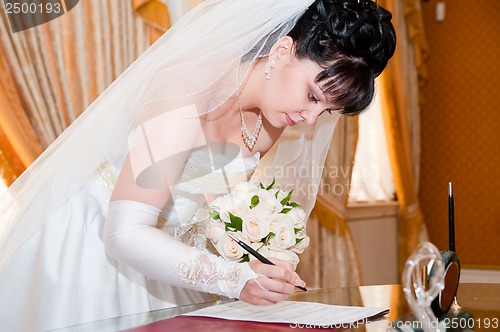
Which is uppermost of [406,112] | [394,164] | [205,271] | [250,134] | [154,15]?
[154,15]

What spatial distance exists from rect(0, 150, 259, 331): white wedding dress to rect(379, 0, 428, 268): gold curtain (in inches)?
150

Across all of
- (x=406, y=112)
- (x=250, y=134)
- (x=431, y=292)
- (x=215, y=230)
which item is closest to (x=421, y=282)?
(x=431, y=292)

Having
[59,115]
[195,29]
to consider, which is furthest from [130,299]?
[59,115]

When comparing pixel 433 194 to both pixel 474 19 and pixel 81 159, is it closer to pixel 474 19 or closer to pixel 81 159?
pixel 474 19

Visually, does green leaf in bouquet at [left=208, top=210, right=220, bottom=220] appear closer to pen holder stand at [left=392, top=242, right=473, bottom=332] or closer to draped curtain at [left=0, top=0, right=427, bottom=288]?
pen holder stand at [left=392, top=242, right=473, bottom=332]

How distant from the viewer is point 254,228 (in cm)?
184

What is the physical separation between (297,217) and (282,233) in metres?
0.09

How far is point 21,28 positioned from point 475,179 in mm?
4493

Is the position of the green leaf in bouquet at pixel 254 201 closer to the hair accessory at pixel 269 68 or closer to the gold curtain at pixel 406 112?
the hair accessory at pixel 269 68

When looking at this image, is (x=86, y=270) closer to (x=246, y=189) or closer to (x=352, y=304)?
(x=246, y=189)

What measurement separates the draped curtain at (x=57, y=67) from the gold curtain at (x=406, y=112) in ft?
9.04

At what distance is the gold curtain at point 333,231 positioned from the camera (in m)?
4.97

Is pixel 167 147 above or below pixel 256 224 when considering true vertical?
above

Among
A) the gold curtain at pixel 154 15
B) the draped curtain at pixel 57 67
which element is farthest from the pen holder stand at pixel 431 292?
the gold curtain at pixel 154 15
